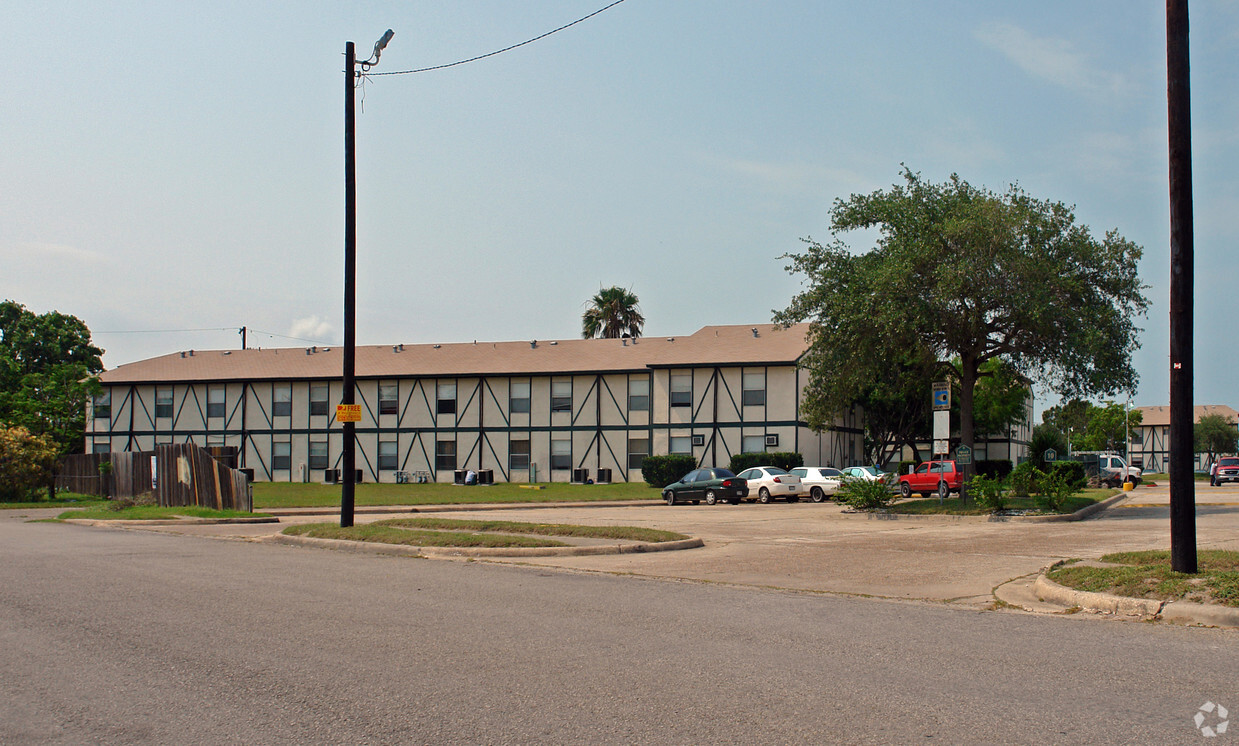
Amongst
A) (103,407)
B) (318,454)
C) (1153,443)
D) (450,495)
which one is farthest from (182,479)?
(1153,443)

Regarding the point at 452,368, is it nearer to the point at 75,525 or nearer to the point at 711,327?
the point at 711,327

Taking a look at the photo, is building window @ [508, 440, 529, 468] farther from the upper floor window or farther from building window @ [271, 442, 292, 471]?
the upper floor window

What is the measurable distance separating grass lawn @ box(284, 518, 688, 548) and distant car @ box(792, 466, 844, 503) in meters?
19.9

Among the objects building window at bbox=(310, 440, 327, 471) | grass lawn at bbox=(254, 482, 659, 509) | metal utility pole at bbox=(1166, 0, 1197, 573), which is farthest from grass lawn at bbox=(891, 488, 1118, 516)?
building window at bbox=(310, 440, 327, 471)

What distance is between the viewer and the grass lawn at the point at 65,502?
35875 mm

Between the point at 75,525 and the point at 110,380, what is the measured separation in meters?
35.2

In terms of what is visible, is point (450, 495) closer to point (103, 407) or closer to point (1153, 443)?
point (103, 407)

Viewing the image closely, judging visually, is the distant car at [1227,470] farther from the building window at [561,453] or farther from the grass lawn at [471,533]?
the grass lawn at [471,533]

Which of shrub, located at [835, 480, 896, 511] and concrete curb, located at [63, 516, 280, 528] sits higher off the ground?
shrub, located at [835, 480, 896, 511]

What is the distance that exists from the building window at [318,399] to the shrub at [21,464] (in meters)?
16.8

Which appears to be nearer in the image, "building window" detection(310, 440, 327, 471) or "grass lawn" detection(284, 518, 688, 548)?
"grass lawn" detection(284, 518, 688, 548)

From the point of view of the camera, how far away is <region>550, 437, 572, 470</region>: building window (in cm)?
5172

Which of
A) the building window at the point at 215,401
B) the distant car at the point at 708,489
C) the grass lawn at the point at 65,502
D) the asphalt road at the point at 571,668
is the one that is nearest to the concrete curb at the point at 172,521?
the grass lawn at the point at 65,502

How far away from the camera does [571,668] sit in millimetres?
7324
